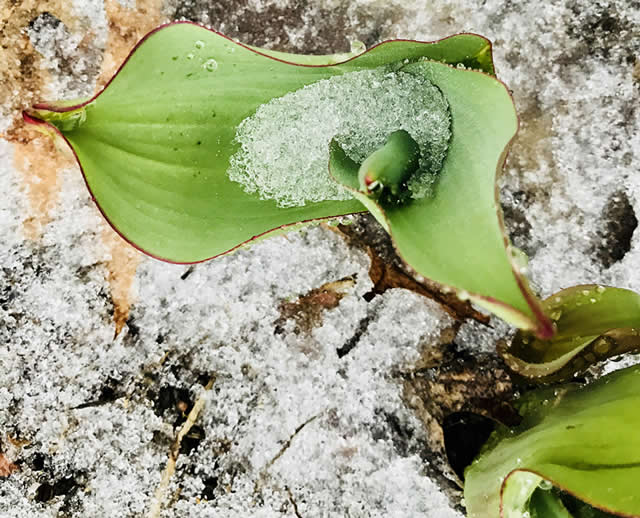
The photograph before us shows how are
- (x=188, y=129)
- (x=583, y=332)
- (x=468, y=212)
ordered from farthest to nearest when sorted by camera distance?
1. (x=583, y=332)
2. (x=188, y=129)
3. (x=468, y=212)

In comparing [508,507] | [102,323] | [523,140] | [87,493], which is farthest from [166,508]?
[523,140]

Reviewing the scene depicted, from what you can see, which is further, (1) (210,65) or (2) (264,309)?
(2) (264,309)

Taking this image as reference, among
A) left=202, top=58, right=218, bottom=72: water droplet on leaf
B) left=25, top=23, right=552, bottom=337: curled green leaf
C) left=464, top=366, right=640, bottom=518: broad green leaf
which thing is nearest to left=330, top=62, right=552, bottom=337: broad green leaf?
left=25, top=23, right=552, bottom=337: curled green leaf

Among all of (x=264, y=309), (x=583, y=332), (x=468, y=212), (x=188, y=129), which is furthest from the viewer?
(x=264, y=309)

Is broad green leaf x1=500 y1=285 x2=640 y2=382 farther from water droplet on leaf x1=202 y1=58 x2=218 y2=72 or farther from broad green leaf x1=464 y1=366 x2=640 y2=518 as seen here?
water droplet on leaf x1=202 y1=58 x2=218 y2=72

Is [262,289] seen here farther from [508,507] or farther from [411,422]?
[508,507]

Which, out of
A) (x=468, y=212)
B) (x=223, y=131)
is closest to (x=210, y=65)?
(x=223, y=131)

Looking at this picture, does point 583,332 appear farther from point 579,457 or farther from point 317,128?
point 317,128
